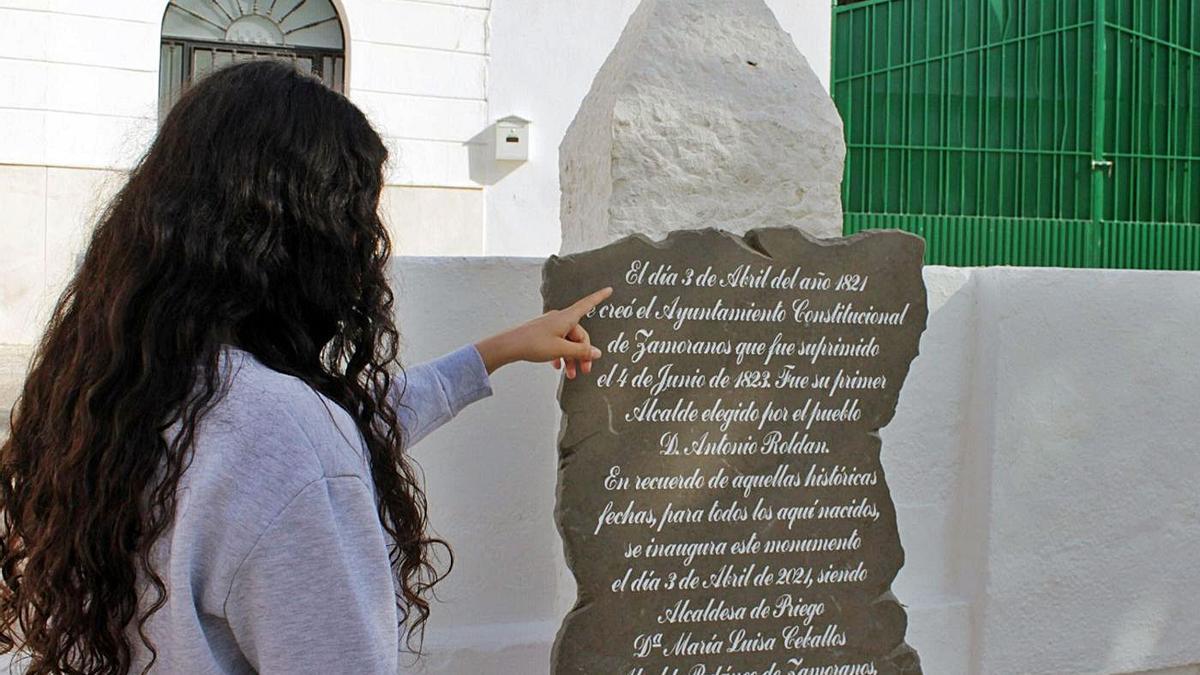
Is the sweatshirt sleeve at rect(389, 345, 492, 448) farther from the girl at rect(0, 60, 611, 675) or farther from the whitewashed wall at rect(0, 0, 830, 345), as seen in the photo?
the whitewashed wall at rect(0, 0, 830, 345)

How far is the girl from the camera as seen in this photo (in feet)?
3.59

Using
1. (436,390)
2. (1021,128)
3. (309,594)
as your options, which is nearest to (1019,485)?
(436,390)

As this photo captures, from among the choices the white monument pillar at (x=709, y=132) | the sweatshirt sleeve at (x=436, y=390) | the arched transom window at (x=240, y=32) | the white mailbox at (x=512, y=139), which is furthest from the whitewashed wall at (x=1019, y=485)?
the arched transom window at (x=240, y=32)

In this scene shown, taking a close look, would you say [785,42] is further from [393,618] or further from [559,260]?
[393,618]

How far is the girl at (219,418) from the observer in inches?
43.1

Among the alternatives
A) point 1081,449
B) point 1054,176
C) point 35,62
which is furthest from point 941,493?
point 35,62

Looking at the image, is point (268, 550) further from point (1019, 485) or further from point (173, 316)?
point (1019, 485)

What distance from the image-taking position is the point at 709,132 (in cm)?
247

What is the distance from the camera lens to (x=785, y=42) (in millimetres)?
2625

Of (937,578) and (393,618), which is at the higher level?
(393,618)

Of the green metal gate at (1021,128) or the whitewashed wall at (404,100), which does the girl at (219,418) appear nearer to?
the whitewashed wall at (404,100)

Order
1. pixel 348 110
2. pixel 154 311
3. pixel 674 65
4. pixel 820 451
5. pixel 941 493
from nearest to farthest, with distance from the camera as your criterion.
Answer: pixel 154 311 → pixel 348 110 → pixel 820 451 → pixel 674 65 → pixel 941 493

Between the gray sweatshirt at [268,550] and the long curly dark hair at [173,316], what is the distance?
0.09 feet

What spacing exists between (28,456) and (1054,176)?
798cm
